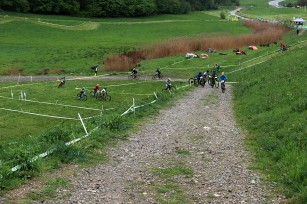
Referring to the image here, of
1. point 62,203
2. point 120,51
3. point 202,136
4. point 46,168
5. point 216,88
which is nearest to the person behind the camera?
point 62,203

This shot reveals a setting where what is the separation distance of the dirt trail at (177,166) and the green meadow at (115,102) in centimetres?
75

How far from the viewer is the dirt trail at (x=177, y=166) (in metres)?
11.7

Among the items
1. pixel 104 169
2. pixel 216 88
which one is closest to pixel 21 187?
pixel 104 169

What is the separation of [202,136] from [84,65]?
46.3 m

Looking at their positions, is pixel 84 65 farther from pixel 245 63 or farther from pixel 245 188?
pixel 245 188

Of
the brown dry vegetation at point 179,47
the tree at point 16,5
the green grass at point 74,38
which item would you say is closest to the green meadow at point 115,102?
the green grass at point 74,38

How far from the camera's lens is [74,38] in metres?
92.2

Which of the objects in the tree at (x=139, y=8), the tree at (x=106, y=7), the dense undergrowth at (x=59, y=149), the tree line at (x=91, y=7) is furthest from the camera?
the tree at (x=139, y=8)

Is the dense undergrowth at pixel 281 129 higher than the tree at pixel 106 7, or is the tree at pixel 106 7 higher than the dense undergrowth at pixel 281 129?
the tree at pixel 106 7

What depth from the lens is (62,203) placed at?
35.7 ft

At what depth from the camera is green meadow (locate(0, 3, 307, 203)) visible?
46.5 ft

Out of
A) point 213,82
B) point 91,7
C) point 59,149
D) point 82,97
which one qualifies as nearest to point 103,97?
point 82,97

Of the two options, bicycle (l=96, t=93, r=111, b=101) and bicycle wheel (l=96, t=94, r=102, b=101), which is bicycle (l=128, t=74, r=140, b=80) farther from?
bicycle wheel (l=96, t=94, r=102, b=101)

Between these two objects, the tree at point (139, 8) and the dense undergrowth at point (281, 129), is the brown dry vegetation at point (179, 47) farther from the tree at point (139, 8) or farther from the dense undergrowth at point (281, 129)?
the tree at point (139, 8)
